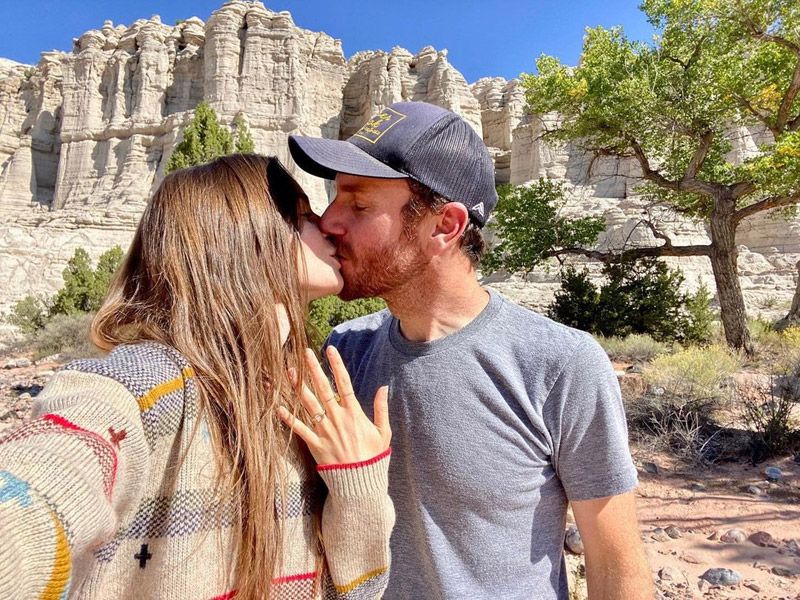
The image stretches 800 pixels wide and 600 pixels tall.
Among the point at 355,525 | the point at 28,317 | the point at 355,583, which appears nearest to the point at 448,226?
the point at 355,525

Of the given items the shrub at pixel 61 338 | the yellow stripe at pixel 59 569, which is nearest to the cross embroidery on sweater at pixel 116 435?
the yellow stripe at pixel 59 569

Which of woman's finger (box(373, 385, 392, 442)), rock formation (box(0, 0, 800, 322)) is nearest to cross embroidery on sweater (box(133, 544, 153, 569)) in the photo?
woman's finger (box(373, 385, 392, 442))

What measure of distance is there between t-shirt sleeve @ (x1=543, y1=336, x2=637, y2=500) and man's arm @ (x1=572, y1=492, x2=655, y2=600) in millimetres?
42

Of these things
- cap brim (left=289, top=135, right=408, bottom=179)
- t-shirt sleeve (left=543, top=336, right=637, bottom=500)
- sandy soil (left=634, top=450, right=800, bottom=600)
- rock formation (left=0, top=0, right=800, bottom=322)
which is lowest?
sandy soil (left=634, top=450, right=800, bottom=600)

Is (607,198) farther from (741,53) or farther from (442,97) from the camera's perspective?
(741,53)

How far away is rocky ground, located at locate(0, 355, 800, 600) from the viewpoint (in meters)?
2.93

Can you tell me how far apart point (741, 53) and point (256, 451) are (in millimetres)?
11662

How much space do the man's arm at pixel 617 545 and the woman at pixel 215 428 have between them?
1.65ft

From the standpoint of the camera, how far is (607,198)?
28.1 metres

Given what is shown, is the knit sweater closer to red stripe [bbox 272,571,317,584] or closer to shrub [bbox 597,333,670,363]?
red stripe [bbox 272,571,317,584]

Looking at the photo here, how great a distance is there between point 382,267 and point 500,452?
1.77 ft

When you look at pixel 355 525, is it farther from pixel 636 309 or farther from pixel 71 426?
pixel 636 309

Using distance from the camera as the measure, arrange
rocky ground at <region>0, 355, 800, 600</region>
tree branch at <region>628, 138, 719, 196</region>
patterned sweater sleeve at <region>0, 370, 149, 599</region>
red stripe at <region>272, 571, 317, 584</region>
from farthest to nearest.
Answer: tree branch at <region>628, 138, 719, 196</region>
rocky ground at <region>0, 355, 800, 600</region>
red stripe at <region>272, 571, 317, 584</region>
patterned sweater sleeve at <region>0, 370, 149, 599</region>

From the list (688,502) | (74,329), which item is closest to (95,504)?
(688,502)
